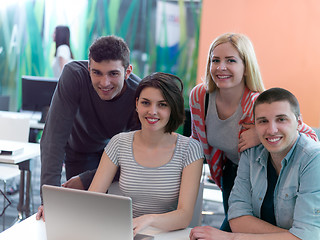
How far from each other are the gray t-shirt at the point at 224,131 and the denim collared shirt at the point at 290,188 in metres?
0.21

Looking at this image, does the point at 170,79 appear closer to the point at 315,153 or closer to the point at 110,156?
the point at 110,156

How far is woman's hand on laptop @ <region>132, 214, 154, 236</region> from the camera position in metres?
1.44

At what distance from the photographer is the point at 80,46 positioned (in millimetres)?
5566

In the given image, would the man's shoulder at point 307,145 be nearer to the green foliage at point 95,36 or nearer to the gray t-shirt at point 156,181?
the gray t-shirt at point 156,181

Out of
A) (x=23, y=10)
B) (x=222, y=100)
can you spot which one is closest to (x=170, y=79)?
(x=222, y=100)

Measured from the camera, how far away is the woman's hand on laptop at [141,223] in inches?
56.8

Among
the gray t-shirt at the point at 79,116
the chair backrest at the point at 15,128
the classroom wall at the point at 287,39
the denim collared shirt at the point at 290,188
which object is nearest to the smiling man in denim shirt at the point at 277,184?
the denim collared shirt at the point at 290,188

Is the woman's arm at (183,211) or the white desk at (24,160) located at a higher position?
the woman's arm at (183,211)

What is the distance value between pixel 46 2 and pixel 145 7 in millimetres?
1450

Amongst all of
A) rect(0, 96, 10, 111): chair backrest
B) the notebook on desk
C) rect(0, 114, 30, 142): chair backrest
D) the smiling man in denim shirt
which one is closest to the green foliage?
rect(0, 96, 10, 111): chair backrest

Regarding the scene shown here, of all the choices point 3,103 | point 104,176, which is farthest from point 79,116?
point 3,103

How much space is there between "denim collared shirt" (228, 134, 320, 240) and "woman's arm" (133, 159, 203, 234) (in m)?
0.17

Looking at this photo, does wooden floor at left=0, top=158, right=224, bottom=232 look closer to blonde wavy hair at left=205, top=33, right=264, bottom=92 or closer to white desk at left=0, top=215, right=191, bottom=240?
blonde wavy hair at left=205, top=33, right=264, bottom=92

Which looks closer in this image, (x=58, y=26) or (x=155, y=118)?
(x=155, y=118)
